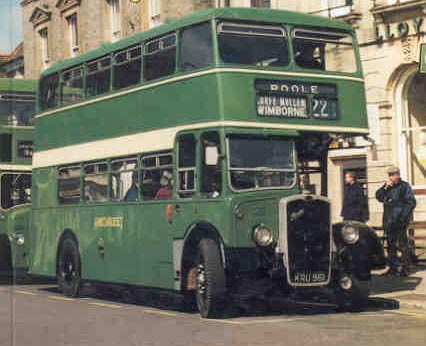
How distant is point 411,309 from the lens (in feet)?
49.4

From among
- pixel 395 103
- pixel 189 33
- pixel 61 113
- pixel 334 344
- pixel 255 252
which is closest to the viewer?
pixel 334 344

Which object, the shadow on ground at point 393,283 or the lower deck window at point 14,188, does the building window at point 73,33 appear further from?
the shadow on ground at point 393,283

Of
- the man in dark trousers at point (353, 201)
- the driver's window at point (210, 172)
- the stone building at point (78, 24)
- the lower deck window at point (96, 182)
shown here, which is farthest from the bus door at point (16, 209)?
the stone building at point (78, 24)

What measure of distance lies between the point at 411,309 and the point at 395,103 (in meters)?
10.6

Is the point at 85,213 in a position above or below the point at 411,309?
above

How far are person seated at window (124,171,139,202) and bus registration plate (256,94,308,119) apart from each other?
2.85m

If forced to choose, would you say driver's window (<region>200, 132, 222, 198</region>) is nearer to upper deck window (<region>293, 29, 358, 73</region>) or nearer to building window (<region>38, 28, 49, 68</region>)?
upper deck window (<region>293, 29, 358, 73</region>)

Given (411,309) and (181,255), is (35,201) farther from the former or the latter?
(411,309)

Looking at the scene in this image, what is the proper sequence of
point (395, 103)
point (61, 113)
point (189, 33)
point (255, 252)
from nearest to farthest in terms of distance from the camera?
1. point (255, 252)
2. point (189, 33)
3. point (61, 113)
4. point (395, 103)

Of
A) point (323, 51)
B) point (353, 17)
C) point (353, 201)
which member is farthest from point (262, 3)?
point (323, 51)

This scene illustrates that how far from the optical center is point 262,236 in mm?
14312

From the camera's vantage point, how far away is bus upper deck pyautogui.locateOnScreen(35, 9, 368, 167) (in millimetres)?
14742

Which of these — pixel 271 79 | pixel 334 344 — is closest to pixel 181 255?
pixel 271 79

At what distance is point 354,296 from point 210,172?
8.38 feet
